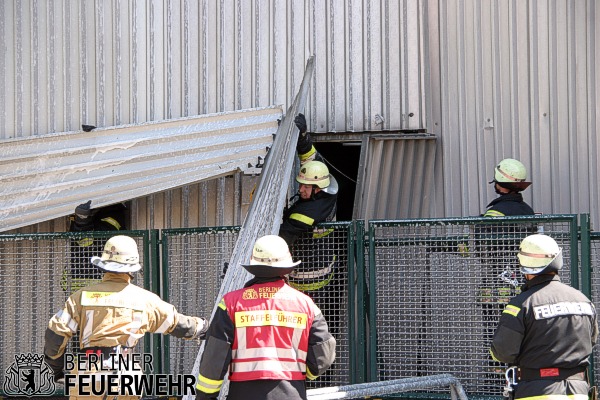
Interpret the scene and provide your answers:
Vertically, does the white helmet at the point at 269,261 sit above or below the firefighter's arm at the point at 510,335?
above

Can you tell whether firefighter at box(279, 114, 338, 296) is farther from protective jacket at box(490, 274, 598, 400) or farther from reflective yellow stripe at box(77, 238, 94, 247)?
protective jacket at box(490, 274, 598, 400)

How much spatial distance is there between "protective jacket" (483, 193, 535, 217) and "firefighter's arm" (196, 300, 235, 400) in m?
3.49

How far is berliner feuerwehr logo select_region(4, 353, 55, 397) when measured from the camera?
1034cm

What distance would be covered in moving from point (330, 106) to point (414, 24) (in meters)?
1.26

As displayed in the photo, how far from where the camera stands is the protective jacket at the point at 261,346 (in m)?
6.91

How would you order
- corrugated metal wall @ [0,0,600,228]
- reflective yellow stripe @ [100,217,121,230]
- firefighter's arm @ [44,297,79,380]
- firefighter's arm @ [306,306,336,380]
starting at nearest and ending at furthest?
1. firefighter's arm @ [306,306,336,380]
2. firefighter's arm @ [44,297,79,380]
3. corrugated metal wall @ [0,0,600,228]
4. reflective yellow stripe @ [100,217,121,230]

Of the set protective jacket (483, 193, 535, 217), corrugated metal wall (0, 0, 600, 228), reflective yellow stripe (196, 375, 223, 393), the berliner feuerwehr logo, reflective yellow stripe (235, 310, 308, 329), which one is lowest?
the berliner feuerwehr logo

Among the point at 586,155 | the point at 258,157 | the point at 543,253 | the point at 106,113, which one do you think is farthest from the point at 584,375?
the point at 106,113

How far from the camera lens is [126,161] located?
10.6 meters

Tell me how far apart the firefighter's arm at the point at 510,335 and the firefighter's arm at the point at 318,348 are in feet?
4.12

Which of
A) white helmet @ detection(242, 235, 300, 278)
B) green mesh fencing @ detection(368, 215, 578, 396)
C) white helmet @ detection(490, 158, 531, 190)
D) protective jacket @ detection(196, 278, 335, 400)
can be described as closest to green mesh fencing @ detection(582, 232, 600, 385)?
green mesh fencing @ detection(368, 215, 578, 396)

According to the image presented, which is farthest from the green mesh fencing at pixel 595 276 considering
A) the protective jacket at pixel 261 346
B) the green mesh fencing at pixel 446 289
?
the protective jacket at pixel 261 346

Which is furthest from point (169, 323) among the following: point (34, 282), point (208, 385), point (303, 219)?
point (34, 282)

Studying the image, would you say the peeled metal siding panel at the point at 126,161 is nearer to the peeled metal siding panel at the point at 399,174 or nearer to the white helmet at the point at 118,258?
the peeled metal siding panel at the point at 399,174
